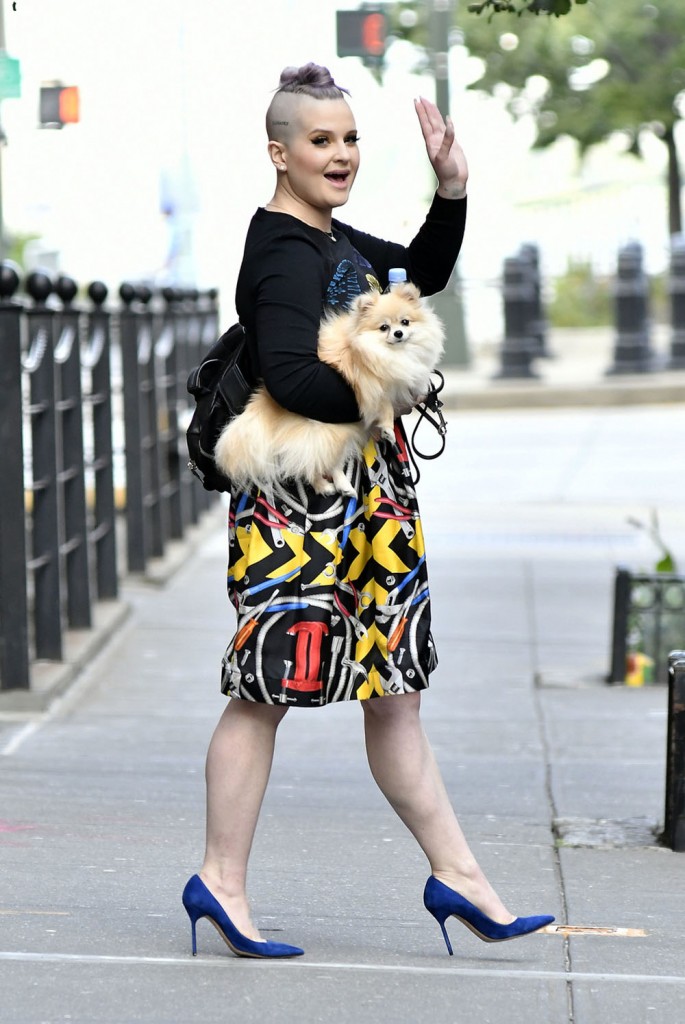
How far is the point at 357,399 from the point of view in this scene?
3471 mm

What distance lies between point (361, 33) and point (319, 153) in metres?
14.7

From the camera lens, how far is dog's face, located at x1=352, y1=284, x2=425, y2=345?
11.2 ft

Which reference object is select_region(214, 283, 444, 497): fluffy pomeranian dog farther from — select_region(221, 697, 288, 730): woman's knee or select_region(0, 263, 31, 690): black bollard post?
select_region(0, 263, 31, 690): black bollard post

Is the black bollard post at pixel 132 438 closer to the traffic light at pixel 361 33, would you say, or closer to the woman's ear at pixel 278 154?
the woman's ear at pixel 278 154

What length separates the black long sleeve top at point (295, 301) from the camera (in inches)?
135

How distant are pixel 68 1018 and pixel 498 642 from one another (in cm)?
489

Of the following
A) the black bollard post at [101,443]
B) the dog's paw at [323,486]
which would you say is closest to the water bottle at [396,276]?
the dog's paw at [323,486]

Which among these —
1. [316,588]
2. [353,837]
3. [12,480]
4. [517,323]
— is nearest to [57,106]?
[12,480]

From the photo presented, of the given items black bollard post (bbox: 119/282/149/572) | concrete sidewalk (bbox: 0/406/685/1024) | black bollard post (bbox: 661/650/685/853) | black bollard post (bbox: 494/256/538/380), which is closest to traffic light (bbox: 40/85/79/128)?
black bollard post (bbox: 119/282/149/572)

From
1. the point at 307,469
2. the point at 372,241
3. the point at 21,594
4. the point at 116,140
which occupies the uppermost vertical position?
the point at 116,140

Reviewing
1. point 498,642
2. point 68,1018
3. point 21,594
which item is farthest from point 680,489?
point 68,1018

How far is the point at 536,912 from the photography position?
4.18 metres

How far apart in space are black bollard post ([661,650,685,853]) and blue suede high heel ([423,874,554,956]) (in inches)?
47.1

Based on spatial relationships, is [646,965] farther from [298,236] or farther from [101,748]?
[101,748]
